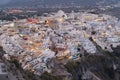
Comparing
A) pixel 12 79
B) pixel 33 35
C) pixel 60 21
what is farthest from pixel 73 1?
pixel 12 79

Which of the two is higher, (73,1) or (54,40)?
(54,40)

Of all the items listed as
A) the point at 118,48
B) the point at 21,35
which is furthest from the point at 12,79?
the point at 21,35

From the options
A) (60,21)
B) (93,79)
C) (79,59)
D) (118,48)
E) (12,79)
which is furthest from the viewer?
(60,21)

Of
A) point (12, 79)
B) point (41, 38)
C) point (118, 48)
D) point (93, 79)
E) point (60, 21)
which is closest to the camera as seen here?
point (12, 79)

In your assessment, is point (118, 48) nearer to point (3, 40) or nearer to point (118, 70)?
point (118, 70)

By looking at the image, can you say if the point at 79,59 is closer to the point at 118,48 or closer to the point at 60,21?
the point at 118,48

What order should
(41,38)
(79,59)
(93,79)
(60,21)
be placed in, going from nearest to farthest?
(93,79), (79,59), (41,38), (60,21)

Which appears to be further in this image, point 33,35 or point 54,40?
point 33,35
